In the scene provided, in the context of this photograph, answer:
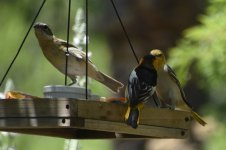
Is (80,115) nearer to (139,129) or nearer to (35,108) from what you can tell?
(35,108)

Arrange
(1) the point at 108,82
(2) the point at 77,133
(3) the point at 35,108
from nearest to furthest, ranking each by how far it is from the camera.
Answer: (3) the point at 35,108
(1) the point at 108,82
(2) the point at 77,133

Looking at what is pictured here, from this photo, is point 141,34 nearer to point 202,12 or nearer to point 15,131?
point 202,12

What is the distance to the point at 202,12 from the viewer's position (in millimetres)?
10766

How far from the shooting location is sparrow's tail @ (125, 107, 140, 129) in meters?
4.56

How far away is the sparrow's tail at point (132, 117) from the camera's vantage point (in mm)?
4562

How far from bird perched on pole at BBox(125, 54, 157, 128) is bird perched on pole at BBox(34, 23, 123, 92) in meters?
0.39

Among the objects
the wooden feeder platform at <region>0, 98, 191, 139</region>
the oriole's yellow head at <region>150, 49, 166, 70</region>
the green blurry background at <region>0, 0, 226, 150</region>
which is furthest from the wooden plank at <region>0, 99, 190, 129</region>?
the green blurry background at <region>0, 0, 226, 150</region>

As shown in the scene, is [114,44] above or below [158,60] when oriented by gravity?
above

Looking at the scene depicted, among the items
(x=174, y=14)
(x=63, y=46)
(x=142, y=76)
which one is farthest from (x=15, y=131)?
(x=174, y=14)

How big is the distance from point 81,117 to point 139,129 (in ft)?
1.82

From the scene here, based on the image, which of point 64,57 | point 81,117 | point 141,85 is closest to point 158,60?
point 141,85

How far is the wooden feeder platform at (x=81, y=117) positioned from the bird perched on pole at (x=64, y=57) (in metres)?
0.57

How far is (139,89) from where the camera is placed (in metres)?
4.76

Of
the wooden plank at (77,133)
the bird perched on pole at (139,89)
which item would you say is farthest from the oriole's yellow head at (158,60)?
the wooden plank at (77,133)
